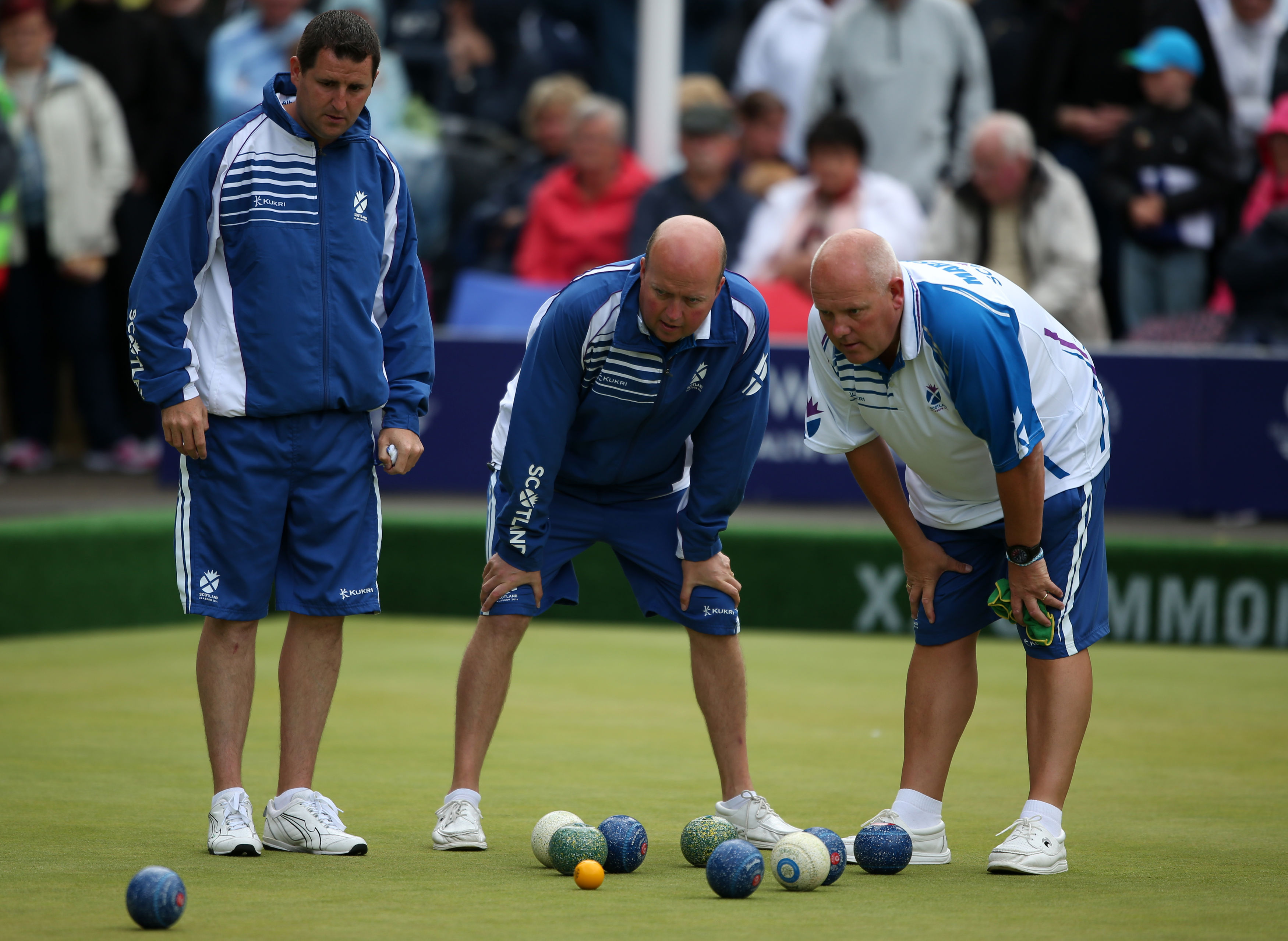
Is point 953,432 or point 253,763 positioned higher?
point 953,432

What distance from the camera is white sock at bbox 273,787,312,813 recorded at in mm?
4125

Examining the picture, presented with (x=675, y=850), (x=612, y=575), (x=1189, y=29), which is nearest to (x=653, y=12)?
(x=1189, y=29)

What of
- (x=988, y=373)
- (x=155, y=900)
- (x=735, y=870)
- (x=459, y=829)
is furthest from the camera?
(x=459, y=829)

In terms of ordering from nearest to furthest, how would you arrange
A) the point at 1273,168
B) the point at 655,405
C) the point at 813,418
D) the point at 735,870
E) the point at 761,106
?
the point at 735,870, the point at 655,405, the point at 813,418, the point at 1273,168, the point at 761,106

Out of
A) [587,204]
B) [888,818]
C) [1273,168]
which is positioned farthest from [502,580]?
[1273,168]

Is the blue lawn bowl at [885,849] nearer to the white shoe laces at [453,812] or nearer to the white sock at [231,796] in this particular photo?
the white shoe laces at [453,812]

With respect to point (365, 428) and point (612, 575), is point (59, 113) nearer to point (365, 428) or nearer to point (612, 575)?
point (612, 575)

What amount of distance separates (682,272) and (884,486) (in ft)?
2.44

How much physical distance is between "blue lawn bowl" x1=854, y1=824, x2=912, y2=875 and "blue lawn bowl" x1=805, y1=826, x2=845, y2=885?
105mm

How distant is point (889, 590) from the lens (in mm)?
7734

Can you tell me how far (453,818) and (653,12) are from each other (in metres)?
6.39

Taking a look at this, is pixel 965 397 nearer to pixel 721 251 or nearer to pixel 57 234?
pixel 721 251

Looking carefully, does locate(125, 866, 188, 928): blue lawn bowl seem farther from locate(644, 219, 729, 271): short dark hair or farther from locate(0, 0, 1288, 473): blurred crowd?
locate(0, 0, 1288, 473): blurred crowd

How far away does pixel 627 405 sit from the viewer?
4.21 meters
